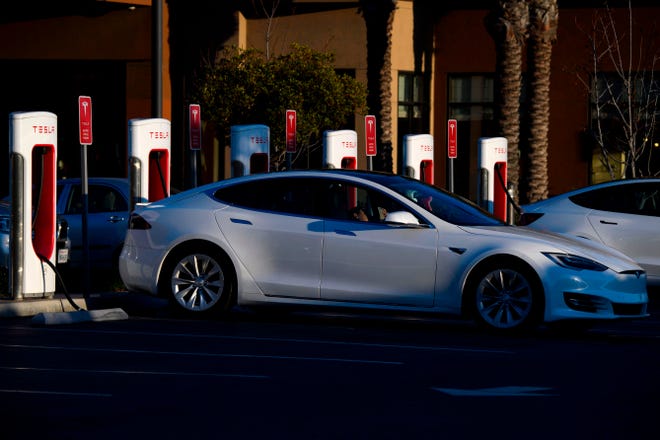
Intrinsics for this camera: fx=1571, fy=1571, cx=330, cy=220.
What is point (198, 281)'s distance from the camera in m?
14.7

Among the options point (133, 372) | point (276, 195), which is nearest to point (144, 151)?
point (276, 195)

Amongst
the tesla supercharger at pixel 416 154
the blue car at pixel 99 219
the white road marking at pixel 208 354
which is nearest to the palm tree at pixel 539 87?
the tesla supercharger at pixel 416 154

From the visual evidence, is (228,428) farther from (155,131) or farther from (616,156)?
(616,156)

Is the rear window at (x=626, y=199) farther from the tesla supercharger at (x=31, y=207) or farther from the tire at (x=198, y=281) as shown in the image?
the tesla supercharger at (x=31, y=207)

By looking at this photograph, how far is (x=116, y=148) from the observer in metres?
38.1

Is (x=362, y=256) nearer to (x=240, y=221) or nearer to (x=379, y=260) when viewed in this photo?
(x=379, y=260)

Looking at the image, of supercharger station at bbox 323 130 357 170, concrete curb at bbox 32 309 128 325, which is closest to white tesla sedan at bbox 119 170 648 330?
concrete curb at bbox 32 309 128 325

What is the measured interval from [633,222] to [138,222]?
20.1 feet

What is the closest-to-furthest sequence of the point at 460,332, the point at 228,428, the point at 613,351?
the point at 228,428 < the point at 613,351 < the point at 460,332

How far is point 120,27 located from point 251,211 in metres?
23.3

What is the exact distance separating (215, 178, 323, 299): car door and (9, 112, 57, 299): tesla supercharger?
2.32 metres

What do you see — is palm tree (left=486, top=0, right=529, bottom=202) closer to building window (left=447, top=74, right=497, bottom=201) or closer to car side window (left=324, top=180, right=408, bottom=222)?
building window (left=447, top=74, right=497, bottom=201)

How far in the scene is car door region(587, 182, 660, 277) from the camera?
18.0 metres

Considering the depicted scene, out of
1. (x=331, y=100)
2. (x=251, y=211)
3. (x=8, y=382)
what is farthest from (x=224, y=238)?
(x=331, y=100)
